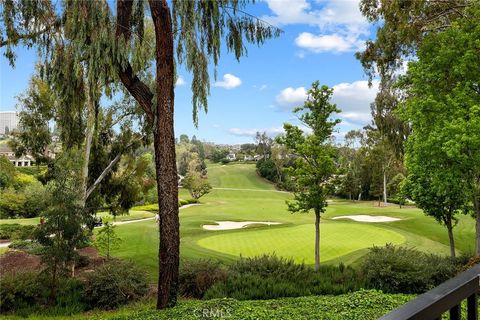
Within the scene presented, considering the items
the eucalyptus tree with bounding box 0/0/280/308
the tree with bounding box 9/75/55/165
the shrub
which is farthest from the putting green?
the tree with bounding box 9/75/55/165

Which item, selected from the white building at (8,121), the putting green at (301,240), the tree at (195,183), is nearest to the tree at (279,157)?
the tree at (195,183)

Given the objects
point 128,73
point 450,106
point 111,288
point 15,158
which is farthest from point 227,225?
point 128,73

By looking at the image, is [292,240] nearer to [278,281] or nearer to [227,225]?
[227,225]

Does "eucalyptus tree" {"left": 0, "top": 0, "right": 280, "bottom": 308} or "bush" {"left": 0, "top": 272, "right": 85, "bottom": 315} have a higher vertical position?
"eucalyptus tree" {"left": 0, "top": 0, "right": 280, "bottom": 308}

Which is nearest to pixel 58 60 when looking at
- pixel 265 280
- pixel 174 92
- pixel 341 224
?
pixel 174 92

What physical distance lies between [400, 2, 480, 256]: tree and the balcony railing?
9449mm

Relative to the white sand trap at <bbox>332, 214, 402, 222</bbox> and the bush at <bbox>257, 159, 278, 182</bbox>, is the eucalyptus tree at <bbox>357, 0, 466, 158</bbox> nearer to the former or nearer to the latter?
the white sand trap at <bbox>332, 214, 402, 222</bbox>

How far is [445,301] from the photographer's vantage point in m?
1.30

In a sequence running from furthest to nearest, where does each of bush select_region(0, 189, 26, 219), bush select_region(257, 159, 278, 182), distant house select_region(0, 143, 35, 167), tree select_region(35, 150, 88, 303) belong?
1. bush select_region(257, 159, 278, 182)
2. bush select_region(0, 189, 26, 219)
3. distant house select_region(0, 143, 35, 167)
4. tree select_region(35, 150, 88, 303)

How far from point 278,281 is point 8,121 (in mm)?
12818

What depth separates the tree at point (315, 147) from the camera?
12.7 meters

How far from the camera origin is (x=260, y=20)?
8.20 meters

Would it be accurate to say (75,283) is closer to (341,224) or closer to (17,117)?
(17,117)

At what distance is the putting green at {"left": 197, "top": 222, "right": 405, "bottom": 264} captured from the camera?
631 inches
